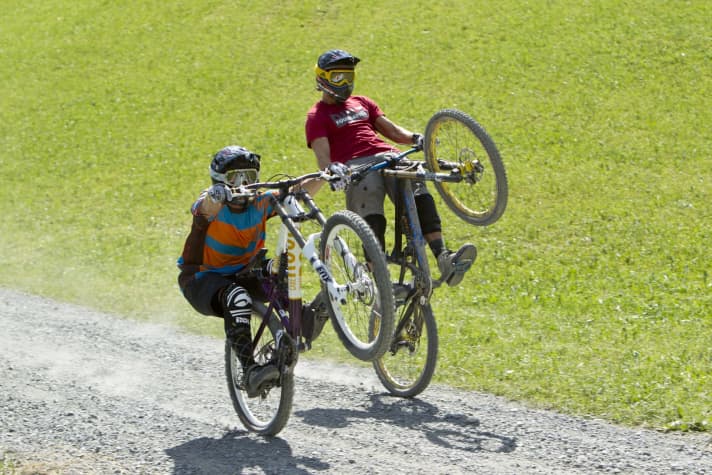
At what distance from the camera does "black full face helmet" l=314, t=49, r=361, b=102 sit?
28.6ft

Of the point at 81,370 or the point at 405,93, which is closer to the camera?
the point at 81,370

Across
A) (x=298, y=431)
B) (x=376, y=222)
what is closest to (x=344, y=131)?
(x=376, y=222)

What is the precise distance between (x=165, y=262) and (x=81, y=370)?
680 cm

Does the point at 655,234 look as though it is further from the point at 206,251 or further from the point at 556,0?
the point at 556,0

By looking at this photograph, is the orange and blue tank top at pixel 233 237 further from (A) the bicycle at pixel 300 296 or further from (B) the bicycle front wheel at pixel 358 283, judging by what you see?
(B) the bicycle front wheel at pixel 358 283

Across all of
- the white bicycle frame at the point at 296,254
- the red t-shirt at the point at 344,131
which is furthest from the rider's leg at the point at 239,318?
the red t-shirt at the point at 344,131

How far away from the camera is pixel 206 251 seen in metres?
7.72

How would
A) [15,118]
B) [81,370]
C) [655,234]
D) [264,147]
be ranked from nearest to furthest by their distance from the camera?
[81,370]
[655,234]
[264,147]
[15,118]

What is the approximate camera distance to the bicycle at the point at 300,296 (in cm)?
660

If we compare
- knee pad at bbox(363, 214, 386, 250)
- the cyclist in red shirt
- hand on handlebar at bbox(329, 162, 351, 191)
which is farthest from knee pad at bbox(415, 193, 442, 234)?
hand on handlebar at bbox(329, 162, 351, 191)

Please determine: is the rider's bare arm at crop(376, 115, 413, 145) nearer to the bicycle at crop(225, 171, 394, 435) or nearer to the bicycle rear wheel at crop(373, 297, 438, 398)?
the bicycle rear wheel at crop(373, 297, 438, 398)

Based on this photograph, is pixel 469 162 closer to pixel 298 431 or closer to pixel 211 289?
pixel 211 289

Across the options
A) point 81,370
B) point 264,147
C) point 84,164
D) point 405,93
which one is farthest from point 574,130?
point 81,370

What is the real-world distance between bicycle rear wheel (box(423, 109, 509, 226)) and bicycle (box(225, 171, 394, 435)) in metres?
1.65
